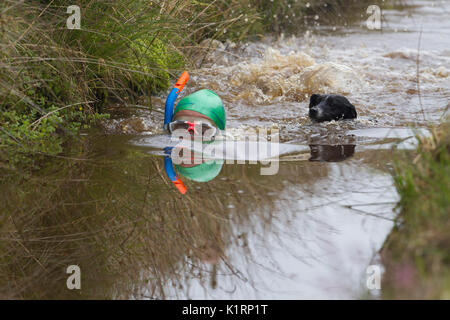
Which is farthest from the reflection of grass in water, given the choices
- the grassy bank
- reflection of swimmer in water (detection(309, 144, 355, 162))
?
the grassy bank

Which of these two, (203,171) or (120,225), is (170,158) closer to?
(203,171)

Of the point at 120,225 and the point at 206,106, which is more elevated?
the point at 206,106

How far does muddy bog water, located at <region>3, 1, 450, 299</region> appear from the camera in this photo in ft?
8.09

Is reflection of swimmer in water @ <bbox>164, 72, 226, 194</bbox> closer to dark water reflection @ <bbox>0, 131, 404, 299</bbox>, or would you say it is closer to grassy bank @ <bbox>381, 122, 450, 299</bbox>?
dark water reflection @ <bbox>0, 131, 404, 299</bbox>

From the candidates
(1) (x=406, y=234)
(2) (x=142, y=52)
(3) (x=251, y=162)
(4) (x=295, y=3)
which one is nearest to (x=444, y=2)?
(4) (x=295, y=3)

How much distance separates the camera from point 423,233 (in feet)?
7.69

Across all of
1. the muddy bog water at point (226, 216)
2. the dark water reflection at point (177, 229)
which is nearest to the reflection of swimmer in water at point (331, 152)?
the muddy bog water at point (226, 216)

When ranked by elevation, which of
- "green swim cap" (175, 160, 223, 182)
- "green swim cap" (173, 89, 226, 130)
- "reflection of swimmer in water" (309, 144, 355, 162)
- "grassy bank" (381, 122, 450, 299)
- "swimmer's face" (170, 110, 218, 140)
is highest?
"green swim cap" (173, 89, 226, 130)

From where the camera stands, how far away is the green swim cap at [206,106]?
4629mm

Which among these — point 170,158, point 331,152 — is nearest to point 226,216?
point 170,158

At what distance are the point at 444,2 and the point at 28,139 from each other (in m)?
10.6

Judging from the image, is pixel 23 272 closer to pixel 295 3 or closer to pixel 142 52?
pixel 142 52

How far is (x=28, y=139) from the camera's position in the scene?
4160 mm

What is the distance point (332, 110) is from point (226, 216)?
242cm
